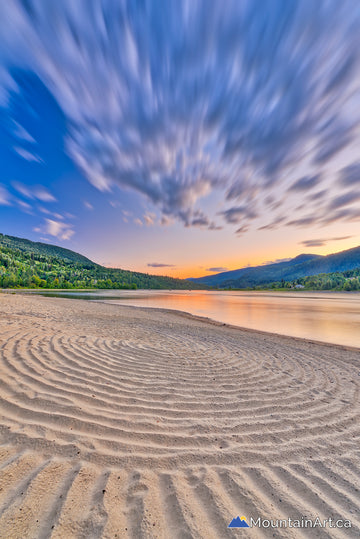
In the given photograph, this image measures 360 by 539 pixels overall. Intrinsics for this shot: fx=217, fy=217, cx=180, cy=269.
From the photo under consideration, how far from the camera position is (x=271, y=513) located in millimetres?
2115

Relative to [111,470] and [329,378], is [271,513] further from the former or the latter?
[329,378]

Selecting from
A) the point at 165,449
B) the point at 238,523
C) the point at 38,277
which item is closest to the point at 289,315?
the point at 165,449

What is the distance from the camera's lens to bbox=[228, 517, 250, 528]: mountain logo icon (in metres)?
1.97

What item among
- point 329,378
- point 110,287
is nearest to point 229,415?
point 329,378

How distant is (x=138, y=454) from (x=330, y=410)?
3772 mm

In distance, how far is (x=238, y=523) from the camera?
2.00 m

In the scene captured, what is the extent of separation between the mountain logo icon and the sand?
0.04 meters

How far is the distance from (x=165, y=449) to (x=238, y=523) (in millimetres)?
1136

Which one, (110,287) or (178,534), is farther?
(110,287)

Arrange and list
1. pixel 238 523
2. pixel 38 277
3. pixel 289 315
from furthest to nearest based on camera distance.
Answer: pixel 38 277
pixel 289 315
pixel 238 523

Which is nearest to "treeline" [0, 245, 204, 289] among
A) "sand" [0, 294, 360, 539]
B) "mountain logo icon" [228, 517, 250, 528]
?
"sand" [0, 294, 360, 539]

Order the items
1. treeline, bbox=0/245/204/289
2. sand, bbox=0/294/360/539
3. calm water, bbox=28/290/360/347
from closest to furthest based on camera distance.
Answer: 1. sand, bbox=0/294/360/539
2. calm water, bbox=28/290/360/347
3. treeline, bbox=0/245/204/289

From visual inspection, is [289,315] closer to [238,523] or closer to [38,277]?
[238,523]

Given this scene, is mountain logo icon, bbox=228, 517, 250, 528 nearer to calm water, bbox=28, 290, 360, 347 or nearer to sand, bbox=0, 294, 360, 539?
sand, bbox=0, 294, 360, 539
